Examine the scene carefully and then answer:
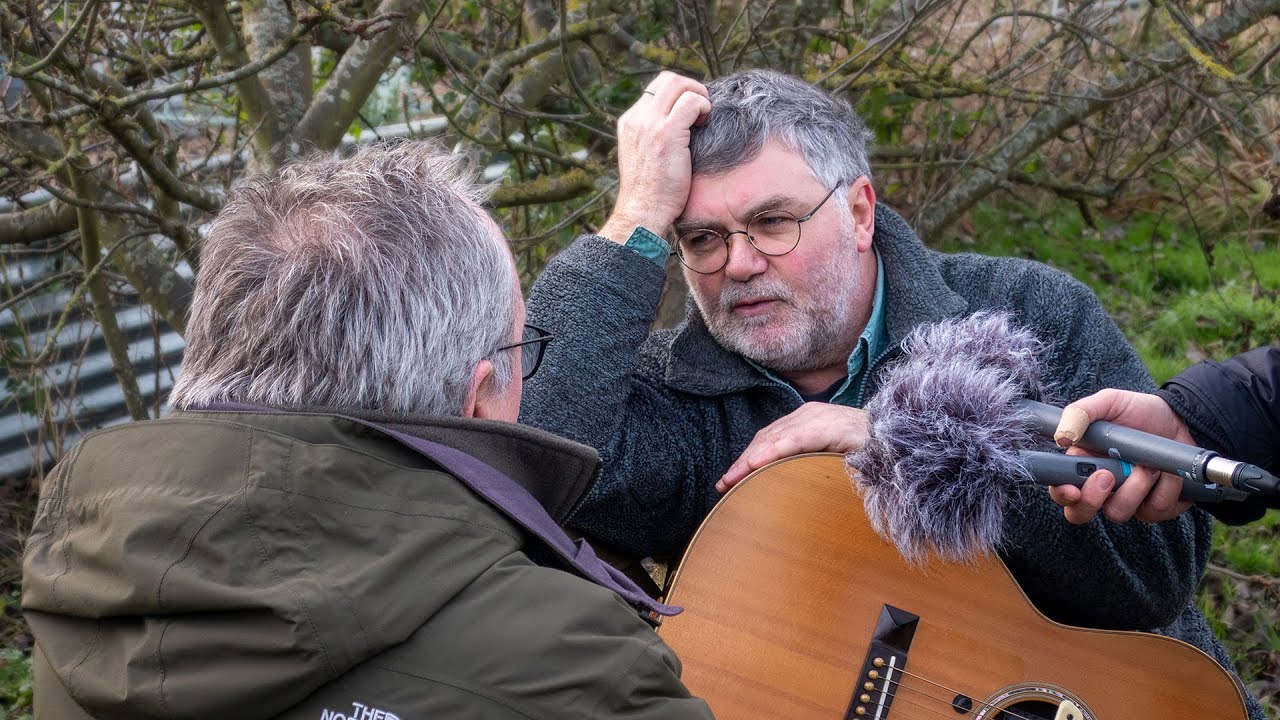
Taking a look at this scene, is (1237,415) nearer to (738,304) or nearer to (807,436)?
(807,436)

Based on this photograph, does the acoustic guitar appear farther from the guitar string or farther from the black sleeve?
the black sleeve

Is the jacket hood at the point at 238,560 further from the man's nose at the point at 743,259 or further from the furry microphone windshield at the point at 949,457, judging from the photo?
the man's nose at the point at 743,259

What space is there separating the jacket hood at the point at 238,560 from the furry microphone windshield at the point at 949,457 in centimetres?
92

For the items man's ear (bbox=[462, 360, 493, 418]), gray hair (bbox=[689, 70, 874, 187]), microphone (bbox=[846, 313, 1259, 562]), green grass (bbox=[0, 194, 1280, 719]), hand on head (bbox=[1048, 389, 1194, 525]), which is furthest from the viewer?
green grass (bbox=[0, 194, 1280, 719])

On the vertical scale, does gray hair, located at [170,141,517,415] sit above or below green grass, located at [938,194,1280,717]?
above

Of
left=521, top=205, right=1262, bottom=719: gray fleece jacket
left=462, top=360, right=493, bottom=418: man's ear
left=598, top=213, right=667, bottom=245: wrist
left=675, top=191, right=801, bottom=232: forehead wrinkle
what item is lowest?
left=521, top=205, right=1262, bottom=719: gray fleece jacket

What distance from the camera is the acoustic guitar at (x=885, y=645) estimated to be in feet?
6.72

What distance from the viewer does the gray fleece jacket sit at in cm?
229

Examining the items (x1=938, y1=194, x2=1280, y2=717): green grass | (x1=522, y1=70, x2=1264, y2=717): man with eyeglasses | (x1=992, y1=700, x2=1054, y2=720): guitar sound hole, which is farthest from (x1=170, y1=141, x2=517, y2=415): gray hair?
(x1=938, y1=194, x2=1280, y2=717): green grass

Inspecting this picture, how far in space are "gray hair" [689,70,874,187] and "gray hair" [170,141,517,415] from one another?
1.08m

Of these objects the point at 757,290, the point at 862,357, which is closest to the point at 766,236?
the point at 757,290

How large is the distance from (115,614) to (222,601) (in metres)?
0.16

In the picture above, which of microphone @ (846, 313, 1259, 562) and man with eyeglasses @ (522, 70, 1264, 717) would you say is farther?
man with eyeglasses @ (522, 70, 1264, 717)

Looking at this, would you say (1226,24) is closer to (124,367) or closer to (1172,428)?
(1172,428)
